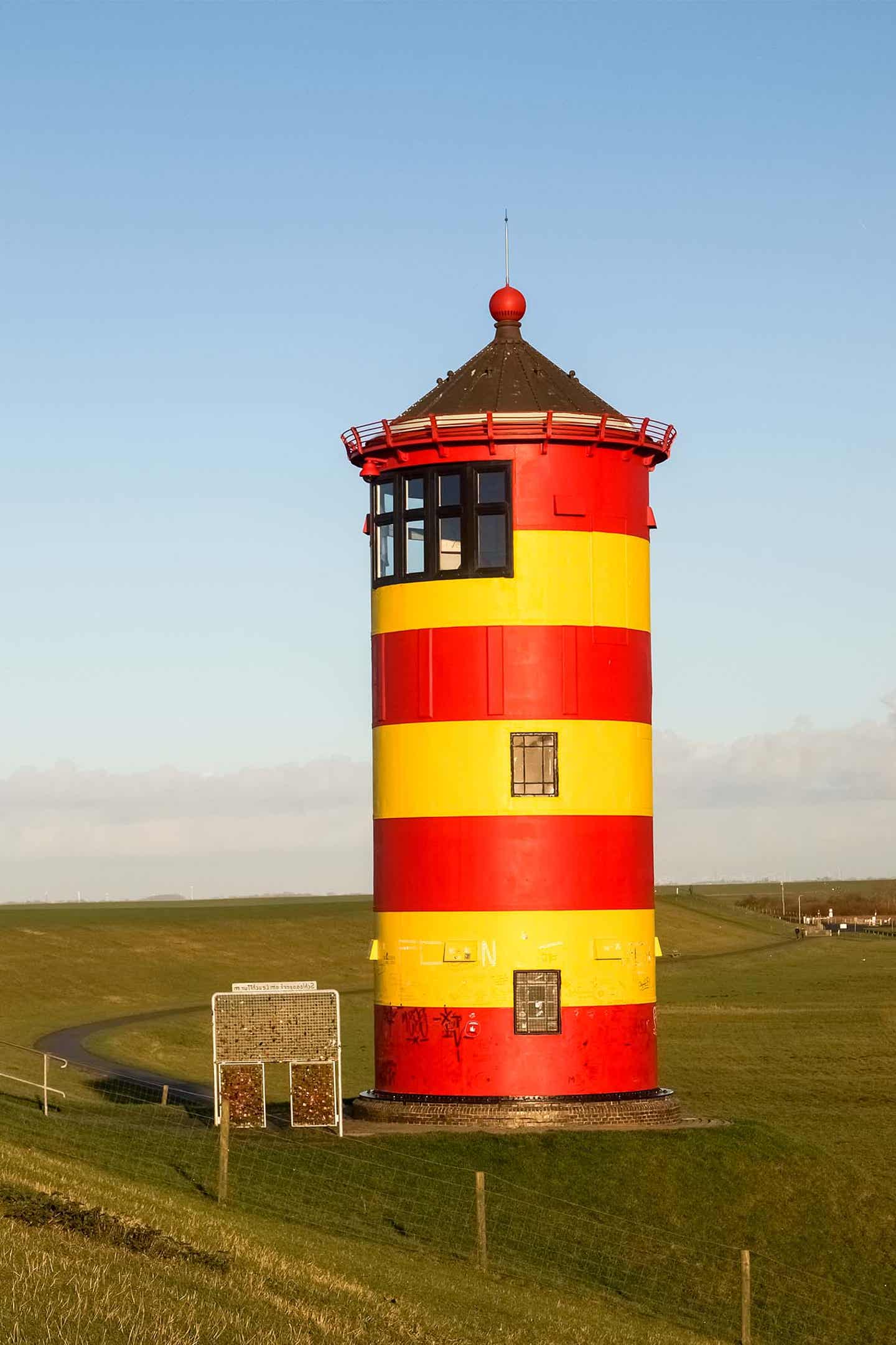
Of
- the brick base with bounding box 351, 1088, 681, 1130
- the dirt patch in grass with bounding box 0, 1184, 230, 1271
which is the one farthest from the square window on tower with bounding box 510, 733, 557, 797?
the dirt patch in grass with bounding box 0, 1184, 230, 1271

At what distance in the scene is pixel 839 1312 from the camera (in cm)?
2873

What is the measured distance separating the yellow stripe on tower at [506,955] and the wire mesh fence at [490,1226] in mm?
3619

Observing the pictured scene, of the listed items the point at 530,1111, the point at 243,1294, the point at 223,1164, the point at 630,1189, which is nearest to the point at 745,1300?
the point at 630,1189

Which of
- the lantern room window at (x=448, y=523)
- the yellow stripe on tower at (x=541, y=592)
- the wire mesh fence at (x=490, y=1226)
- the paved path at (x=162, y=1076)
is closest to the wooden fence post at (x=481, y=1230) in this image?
the wire mesh fence at (x=490, y=1226)

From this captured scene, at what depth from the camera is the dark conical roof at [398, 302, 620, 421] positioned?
37.5 m

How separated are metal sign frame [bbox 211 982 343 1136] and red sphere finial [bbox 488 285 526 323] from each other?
14879 mm

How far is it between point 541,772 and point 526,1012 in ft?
14.9

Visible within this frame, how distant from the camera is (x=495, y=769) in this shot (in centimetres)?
3597

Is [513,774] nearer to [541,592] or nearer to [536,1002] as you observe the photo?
[541,592]

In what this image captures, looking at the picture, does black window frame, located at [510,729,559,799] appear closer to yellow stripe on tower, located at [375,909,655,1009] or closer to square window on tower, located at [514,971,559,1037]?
yellow stripe on tower, located at [375,909,655,1009]

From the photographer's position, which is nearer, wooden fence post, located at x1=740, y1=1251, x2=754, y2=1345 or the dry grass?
the dry grass

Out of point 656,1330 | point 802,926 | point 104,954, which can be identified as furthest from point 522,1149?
point 802,926

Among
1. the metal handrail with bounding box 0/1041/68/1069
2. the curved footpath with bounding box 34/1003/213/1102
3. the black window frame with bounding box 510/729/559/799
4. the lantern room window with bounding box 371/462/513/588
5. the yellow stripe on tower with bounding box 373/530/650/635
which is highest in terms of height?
the lantern room window with bounding box 371/462/513/588

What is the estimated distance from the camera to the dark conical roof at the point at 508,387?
3747cm
